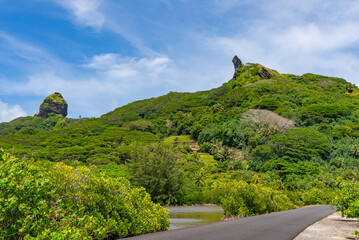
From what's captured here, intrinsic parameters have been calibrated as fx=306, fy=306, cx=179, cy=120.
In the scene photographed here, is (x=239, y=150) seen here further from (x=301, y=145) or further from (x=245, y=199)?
(x=245, y=199)

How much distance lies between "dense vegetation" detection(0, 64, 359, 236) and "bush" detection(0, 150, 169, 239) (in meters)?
10.9

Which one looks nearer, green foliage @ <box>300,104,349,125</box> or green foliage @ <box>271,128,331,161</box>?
green foliage @ <box>271,128,331,161</box>

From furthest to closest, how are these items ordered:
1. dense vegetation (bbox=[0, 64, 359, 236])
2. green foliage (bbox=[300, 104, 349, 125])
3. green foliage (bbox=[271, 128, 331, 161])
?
green foliage (bbox=[300, 104, 349, 125]), green foliage (bbox=[271, 128, 331, 161]), dense vegetation (bbox=[0, 64, 359, 236])

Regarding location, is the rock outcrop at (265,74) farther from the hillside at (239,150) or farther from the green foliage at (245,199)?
the green foliage at (245,199)

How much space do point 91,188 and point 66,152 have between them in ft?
230


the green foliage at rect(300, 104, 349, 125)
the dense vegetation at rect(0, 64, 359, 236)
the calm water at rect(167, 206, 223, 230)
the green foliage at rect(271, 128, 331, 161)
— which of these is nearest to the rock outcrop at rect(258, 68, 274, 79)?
the dense vegetation at rect(0, 64, 359, 236)

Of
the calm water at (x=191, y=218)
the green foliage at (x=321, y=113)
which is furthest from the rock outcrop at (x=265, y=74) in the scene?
the calm water at (x=191, y=218)

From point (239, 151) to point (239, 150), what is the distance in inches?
70.4

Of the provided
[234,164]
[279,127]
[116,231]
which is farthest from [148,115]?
[116,231]

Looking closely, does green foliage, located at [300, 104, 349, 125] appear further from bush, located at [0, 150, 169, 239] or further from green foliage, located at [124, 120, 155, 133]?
bush, located at [0, 150, 169, 239]

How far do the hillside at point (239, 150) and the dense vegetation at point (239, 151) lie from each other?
0.54 feet

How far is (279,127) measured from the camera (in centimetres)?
9894

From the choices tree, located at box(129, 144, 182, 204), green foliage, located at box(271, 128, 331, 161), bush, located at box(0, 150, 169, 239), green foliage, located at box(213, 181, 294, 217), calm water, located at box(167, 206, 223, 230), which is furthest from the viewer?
green foliage, located at box(271, 128, 331, 161)

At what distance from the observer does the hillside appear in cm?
4722
